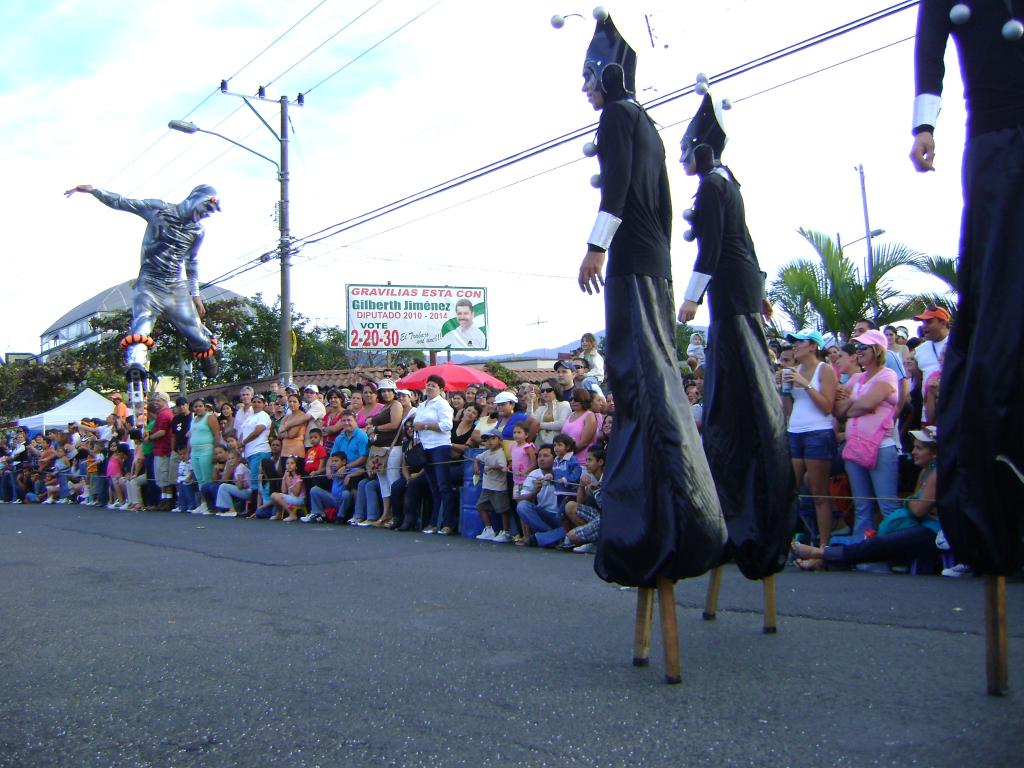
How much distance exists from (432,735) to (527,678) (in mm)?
672

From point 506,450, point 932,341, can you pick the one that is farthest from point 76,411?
point 932,341

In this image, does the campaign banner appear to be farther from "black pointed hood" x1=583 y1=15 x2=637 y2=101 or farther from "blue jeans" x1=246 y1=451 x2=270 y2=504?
"black pointed hood" x1=583 y1=15 x2=637 y2=101

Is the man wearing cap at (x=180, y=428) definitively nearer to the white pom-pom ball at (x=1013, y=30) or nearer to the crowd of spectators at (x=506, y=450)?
the crowd of spectators at (x=506, y=450)

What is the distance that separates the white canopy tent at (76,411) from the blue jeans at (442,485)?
78.1 feet

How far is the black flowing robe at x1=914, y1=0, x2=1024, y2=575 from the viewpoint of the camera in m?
2.95

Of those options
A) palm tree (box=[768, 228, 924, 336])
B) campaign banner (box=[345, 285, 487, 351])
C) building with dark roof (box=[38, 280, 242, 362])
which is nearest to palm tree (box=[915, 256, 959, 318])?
palm tree (box=[768, 228, 924, 336])

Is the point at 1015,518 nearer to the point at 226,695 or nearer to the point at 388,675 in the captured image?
the point at 388,675

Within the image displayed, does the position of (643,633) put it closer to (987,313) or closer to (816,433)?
(987,313)

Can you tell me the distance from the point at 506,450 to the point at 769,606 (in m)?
5.78

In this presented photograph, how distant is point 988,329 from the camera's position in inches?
118

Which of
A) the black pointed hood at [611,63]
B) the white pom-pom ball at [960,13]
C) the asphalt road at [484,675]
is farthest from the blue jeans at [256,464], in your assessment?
the white pom-pom ball at [960,13]

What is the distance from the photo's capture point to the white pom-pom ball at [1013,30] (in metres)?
3.01

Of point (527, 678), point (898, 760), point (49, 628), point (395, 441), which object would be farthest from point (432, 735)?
point (395, 441)

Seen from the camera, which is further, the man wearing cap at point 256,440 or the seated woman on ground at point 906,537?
the man wearing cap at point 256,440
